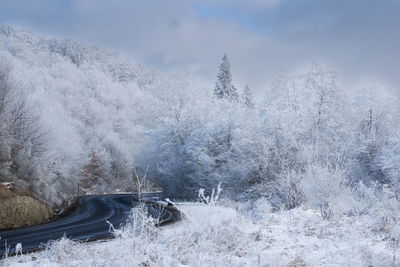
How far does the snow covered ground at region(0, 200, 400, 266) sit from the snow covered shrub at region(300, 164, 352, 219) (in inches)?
88.3

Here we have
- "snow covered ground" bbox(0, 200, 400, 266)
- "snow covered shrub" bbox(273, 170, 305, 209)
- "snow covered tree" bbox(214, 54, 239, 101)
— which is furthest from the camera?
"snow covered tree" bbox(214, 54, 239, 101)

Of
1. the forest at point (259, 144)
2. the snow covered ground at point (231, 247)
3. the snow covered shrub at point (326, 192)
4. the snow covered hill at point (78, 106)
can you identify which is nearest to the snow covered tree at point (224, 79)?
the snow covered hill at point (78, 106)

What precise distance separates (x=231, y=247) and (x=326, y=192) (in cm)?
791

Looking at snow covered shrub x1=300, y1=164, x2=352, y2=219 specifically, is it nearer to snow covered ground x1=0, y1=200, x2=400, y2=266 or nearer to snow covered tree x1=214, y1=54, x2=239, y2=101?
snow covered ground x1=0, y1=200, x2=400, y2=266

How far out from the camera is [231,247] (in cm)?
1139

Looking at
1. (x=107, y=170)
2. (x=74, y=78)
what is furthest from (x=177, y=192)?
(x=74, y=78)

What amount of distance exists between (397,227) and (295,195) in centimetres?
854

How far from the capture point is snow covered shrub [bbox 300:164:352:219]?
1664cm

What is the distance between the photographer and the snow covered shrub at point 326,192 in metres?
16.6

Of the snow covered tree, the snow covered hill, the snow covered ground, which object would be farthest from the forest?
the snow covered tree

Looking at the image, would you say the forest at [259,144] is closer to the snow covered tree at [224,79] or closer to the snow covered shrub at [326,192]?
the snow covered shrub at [326,192]

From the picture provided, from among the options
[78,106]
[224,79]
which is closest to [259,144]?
[224,79]

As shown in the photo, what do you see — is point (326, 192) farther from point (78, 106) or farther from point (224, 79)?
point (78, 106)

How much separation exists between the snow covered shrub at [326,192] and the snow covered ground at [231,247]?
2.24 meters
